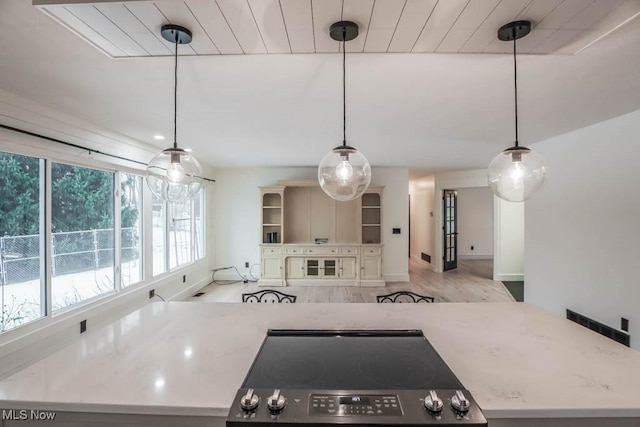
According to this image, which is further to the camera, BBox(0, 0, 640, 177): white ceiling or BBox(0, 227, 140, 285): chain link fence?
BBox(0, 227, 140, 285): chain link fence

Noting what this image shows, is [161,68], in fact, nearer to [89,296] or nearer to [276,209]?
[89,296]

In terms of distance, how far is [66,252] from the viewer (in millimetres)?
2932

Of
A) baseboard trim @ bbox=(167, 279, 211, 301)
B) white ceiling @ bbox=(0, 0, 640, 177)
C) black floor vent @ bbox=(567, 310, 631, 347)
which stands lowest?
baseboard trim @ bbox=(167, 279, 211, 301)

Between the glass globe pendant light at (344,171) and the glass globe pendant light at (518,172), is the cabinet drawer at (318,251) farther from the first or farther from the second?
the glass globe pendant light at (518,172)

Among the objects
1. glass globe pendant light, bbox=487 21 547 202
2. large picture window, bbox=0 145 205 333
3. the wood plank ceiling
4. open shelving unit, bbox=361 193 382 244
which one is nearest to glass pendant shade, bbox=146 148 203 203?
the wood plank ceiling

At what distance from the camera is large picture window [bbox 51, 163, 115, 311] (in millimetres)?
2820

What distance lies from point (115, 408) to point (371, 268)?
5.28 m

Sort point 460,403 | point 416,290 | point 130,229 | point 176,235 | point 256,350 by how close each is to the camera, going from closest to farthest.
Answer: point 460,403 < point 256,350 < point 130,229 < point 176,235 < point 416,290

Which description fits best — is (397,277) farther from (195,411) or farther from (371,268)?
(195,411)

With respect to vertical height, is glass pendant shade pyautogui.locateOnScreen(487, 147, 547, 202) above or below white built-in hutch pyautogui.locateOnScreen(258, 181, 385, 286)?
above

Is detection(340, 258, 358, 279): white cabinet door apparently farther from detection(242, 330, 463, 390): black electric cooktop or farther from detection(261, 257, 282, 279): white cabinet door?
detection(242, 330, 463, 390): black electric cooktop

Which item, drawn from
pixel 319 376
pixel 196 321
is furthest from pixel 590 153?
pixel 196 321

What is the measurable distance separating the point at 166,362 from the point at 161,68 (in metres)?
1.79

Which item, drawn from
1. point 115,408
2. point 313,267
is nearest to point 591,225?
point 313,267
